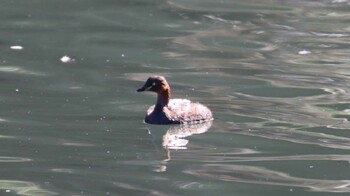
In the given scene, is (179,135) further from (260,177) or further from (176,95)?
(260,177)

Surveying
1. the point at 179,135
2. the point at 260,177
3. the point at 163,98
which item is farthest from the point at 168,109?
the point at 260,177

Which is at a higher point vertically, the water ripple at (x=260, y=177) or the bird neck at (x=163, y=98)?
the water ripple at (x=260, y=177)

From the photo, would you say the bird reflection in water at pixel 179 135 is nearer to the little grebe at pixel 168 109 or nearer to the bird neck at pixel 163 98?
the little grebe at pixel 168 109

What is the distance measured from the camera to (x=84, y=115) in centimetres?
1168

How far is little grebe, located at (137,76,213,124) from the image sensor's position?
1180cm

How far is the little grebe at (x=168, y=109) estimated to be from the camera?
38.7 ft

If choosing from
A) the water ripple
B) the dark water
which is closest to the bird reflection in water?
the dark water

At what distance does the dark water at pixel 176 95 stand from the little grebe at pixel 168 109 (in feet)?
0.37

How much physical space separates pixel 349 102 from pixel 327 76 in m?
1.31

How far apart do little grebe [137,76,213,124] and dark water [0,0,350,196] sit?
0.11 m

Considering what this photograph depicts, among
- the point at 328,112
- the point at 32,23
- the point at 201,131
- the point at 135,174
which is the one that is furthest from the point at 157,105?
the point at 32,23

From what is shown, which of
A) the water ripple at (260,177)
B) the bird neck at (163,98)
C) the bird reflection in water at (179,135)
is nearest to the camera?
the water ripple at (260,177)

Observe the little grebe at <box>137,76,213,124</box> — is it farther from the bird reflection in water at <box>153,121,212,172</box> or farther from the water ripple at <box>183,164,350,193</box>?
the water ripple at <box>183,164,350,193</box>

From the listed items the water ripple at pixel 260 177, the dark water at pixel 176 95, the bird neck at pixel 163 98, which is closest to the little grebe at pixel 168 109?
the bird neck at pixel 163 98
